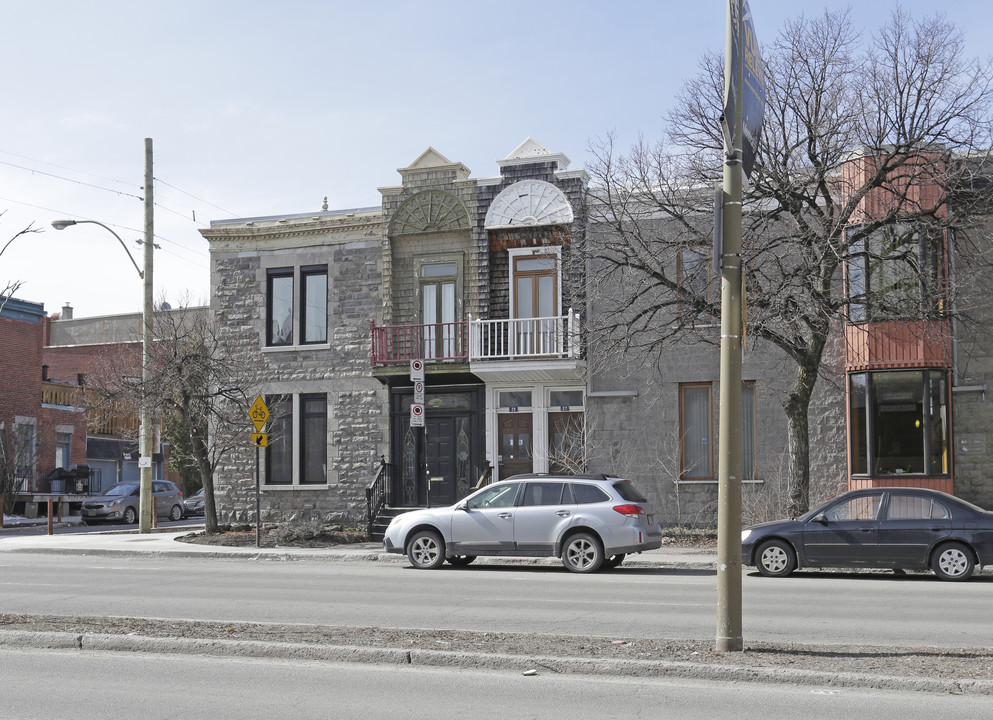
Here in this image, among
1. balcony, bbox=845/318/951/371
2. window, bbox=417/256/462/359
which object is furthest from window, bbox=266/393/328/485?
balcony, bbox=845/318/951/371

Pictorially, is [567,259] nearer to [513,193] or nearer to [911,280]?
[513,193]

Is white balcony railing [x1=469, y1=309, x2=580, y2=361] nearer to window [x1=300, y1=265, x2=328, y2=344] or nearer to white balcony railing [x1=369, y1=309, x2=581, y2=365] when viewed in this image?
white balcony railing [x1=369, y1=309, x2=581, y2=365]

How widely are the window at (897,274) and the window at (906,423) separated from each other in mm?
1719

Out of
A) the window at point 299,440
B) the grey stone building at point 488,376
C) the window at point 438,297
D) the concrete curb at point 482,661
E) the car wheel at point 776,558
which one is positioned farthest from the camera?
the window at point 299,440

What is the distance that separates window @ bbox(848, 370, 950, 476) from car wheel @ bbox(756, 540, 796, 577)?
20.7 ft

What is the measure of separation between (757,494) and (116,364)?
2159cm

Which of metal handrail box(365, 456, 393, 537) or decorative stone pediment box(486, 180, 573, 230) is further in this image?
decorative stone pediment box(486, 180, 573, 230)

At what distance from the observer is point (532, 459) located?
25.7 m

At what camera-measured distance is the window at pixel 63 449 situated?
138 feet

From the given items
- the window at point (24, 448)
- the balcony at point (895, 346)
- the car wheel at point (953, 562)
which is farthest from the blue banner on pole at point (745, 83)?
the window at point (24, 448)

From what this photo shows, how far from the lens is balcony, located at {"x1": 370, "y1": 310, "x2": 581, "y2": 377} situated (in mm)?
24656

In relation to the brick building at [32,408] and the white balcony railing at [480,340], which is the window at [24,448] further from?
the white balcony railing at [480,340]

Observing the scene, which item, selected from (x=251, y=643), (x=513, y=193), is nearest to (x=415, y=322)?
(x=513, y=193)

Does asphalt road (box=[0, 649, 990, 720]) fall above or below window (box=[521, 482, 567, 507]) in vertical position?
below
